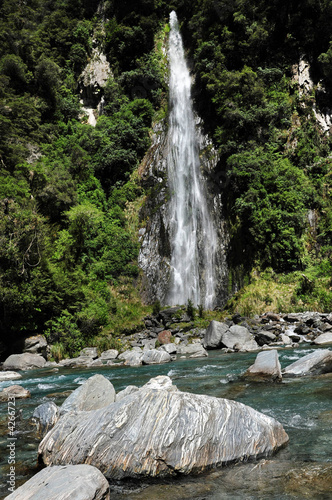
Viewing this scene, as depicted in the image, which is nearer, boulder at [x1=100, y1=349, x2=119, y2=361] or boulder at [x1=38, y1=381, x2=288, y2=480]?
boulder at [x1=38, y1=381, x2=288, y2=480]

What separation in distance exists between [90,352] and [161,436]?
12.3 m

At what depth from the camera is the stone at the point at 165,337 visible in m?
15.3

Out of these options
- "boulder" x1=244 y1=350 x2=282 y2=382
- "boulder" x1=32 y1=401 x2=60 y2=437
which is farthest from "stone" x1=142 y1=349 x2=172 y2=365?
"boulder" x1=32 y1=401 x2=60 y2=437

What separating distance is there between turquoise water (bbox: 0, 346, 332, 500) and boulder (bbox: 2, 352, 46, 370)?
3.69 meters

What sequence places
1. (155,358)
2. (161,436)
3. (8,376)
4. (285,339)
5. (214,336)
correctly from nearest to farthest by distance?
1. (161,436)
2. (8,376)
3. (155,358)
4. (285,339)
5. (214,336)

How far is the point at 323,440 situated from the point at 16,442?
3765 millimetres

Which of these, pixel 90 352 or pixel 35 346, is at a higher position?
pixel 35 346

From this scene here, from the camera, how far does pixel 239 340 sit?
12.8 meters

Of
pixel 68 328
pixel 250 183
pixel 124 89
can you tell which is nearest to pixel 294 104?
pixel 250 183

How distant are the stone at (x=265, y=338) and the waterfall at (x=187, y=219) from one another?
7712mm

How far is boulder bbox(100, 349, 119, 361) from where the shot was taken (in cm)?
1397

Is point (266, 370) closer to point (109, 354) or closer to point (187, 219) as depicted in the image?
point (109, 354)

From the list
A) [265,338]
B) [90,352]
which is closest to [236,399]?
[265,338]

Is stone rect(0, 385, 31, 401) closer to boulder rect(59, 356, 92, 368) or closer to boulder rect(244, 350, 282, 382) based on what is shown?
boulder rect(244, 350, 282, 382)
